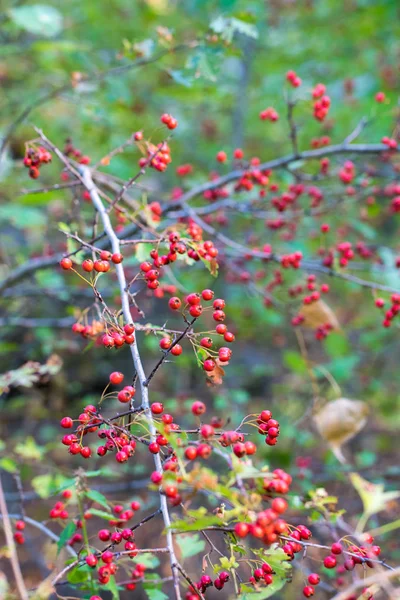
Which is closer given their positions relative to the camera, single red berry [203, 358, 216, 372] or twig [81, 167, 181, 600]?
twig [81, 167, 181, 600]

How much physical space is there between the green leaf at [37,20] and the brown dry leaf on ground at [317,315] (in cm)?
265

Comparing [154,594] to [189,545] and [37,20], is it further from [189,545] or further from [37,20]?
[37,20]

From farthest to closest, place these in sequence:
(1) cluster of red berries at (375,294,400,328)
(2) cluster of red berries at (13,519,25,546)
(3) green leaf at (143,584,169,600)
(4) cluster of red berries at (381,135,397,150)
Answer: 1. (4) cluster of red berries at (381,135,397,150)
2. (1) cluster of red berries at (375,294,400,328)
3. (2) cluster of red berries at (13,519,25,546)
4. (3) green leaf at (143,584,169,600)

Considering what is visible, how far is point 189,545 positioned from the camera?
2062 mm

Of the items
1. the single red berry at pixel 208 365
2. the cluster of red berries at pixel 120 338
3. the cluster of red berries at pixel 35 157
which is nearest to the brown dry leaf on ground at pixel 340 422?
the single red berry at pixel 208 365

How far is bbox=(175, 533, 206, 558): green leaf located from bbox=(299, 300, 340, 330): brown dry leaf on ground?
4.40 ft

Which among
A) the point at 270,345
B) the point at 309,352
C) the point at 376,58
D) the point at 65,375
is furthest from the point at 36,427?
the point at 376,58

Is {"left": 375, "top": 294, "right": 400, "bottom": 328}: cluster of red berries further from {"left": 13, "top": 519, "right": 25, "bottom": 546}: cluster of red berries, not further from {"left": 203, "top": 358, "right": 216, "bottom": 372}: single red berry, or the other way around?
{"left": 13, "top": 519, "right": 25, "bottom": 546}: cluster of red berries

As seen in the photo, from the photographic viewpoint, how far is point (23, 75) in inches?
205

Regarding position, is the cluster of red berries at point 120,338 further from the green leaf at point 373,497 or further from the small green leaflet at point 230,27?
the small green leaflet at point 230,27

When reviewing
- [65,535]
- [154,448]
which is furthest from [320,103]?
[65,535]

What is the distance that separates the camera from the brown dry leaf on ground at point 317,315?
2701 mm

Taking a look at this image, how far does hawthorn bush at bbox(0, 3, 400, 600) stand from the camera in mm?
1199

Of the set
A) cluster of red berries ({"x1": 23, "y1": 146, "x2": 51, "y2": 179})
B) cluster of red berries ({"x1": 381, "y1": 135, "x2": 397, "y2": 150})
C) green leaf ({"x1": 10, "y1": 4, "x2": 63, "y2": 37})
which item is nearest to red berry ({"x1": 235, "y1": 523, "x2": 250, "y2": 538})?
cluster of red berries ({"x1": 23, "y1": 146, "x2": 51, "y2": 179})
